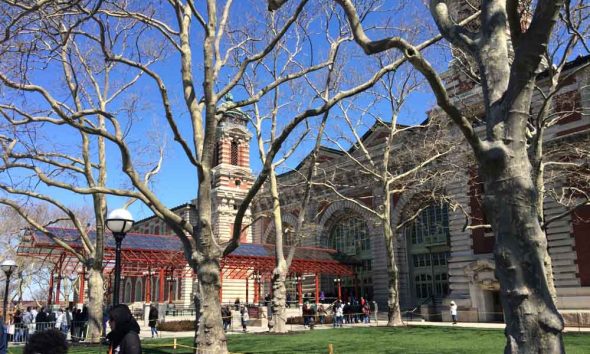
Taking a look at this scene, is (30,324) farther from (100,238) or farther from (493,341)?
(493,341)

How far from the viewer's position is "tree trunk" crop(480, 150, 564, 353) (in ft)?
19.2

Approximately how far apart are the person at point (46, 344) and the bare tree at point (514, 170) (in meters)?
4.88

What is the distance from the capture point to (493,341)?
57.6 feet

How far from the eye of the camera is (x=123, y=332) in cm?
528

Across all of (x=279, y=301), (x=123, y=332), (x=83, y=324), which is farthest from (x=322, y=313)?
(x=123, y=332)

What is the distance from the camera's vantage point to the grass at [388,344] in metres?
15.6

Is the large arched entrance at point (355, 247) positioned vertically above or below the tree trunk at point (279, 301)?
above

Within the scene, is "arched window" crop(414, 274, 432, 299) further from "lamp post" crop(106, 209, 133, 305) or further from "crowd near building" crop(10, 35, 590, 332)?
"lamp post" crop(106, 209, 133, 305)

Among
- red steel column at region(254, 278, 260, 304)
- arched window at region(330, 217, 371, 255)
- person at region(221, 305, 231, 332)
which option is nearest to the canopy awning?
red steel column at region(254, 278, 260, 304)

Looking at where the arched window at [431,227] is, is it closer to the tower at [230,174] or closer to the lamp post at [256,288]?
the lamp post at [256,288]

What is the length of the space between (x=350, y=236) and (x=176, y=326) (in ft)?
61.0

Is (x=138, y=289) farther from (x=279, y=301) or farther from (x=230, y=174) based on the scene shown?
(x=279, y=301)

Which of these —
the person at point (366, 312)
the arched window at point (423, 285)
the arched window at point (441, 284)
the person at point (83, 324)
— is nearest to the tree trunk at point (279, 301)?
the person at point (83, 324)

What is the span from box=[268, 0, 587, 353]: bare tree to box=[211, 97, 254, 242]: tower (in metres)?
43.4
